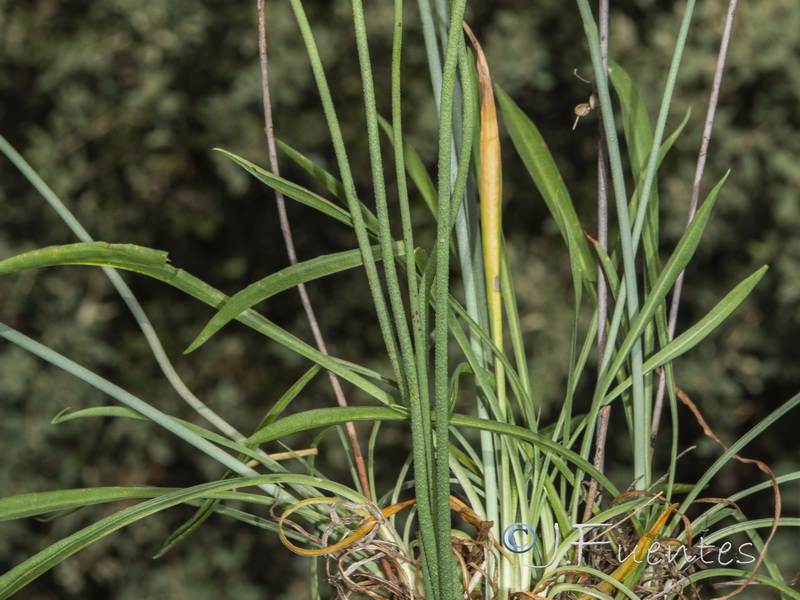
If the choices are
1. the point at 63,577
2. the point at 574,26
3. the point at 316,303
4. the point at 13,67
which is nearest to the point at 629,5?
the point at 574,26

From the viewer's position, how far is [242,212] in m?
1.14

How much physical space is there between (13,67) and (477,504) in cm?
102

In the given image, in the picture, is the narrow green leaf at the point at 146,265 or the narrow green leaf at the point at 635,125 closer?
the narrow green leaf at the point at 146,265

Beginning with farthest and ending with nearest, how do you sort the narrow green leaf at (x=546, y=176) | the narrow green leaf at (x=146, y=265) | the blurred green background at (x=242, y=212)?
the blurred green background at (x=242, y=212), the narrow green leaf at (x=546, y=176), the narrow green leaf at (x=146, y=265)

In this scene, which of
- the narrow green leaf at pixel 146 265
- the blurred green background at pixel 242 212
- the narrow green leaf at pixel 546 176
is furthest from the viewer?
the blurred green background at pixel 242 212

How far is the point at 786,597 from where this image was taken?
0.32m

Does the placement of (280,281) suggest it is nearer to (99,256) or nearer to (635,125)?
(99,256)

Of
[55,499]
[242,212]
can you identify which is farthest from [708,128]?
[242,212]

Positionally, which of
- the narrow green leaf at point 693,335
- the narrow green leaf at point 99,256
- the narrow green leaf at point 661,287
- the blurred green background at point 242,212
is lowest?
the blurred green background at point 242,212

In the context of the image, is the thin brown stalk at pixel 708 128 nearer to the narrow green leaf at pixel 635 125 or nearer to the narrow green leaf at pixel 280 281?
the narrow green leaf at pixel 635 125

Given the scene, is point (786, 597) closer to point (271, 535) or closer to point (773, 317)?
point (773, 317)

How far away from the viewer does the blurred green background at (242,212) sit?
999mm

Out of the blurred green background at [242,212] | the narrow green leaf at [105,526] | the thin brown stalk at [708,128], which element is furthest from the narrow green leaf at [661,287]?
the blurred green background at [242,212]

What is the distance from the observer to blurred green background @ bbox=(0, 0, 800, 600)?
999mm
